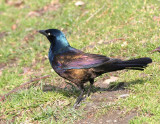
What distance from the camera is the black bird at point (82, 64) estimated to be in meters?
4.36

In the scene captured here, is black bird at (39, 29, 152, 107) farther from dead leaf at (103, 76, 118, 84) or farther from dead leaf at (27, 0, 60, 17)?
dead leaf at (27, 0, 60, 17)

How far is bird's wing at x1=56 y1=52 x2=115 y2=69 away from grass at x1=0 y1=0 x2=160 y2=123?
0.61m

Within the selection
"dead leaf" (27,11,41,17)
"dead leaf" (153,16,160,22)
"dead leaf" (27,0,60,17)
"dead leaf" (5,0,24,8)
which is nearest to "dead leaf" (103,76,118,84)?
"dead leaf" (153,16,160,22)

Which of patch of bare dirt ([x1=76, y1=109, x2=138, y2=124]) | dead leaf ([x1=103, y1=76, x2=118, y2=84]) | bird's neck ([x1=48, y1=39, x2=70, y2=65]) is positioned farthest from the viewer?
dead leaf ([x1=103, y1=76, x2=118, y2=84])

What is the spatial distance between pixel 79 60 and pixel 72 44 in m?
2.35

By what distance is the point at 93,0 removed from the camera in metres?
8.30

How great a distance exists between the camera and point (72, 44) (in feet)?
22.6

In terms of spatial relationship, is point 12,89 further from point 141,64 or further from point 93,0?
point 93,0

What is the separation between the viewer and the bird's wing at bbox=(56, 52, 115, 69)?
4430 millimetres

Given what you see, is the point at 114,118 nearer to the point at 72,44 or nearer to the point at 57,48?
the point at 57,48

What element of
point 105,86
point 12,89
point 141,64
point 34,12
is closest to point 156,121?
point 141,64

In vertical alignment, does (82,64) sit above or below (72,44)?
above

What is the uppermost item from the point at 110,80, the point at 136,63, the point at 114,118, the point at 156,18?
the point at 156,18

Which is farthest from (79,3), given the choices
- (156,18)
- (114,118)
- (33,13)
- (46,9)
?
(114,118)
